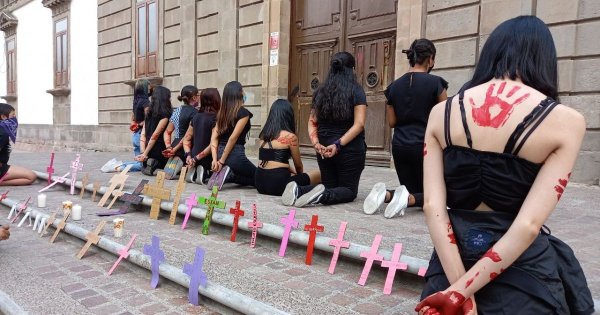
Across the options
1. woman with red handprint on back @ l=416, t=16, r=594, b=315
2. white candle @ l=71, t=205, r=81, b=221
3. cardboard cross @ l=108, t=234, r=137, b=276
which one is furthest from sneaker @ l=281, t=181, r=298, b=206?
woman with red handprint on back @ l=416, t=16, r=594, b=315

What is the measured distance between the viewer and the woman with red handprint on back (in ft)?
5.10

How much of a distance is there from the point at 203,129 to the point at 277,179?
1.69 meters

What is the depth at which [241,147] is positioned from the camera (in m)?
Answer: 6.38

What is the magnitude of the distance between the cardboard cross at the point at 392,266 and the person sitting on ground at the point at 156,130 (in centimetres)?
570

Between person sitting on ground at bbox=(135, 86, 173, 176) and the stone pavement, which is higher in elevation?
person sitting on ground at bbox=(135, 86, 173, 176)

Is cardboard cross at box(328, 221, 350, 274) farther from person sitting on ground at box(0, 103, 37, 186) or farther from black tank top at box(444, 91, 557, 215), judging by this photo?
person sitting on ground at box(0, 103, 37, 186)

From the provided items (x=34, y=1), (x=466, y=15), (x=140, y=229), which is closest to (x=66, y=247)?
(x=140, y=229)

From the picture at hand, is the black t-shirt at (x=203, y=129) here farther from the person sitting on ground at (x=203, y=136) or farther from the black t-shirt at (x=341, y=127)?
the black t-shirt at (x=341, y=127)

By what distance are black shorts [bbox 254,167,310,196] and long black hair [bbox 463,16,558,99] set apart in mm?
3972

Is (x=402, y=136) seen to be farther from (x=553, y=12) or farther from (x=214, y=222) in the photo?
(x=553, y=12)

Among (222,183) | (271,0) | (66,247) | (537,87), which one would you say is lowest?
(66,247)

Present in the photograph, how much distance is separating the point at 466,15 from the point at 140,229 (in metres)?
5.98

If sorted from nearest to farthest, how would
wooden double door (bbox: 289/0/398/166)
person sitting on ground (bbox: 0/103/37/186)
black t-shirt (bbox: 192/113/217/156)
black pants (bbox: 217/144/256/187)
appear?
black pants (bbox: 217/144/256/187) < black t-shirt (bbox: 192/113/217/156) < person sitting on ground (bbox: 0/103/37/186) < wooden double door (bbox: 289/0/398/166)

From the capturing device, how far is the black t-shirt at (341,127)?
4889 millimetres
